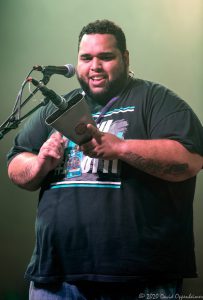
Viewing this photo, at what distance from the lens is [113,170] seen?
1.23 meters

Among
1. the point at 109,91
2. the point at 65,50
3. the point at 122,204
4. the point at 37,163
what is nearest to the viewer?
the point at 122,204

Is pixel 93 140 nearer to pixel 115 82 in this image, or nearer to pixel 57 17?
pixel 115 82

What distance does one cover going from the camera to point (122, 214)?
1155 millimetres

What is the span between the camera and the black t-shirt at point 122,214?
113 centimetres

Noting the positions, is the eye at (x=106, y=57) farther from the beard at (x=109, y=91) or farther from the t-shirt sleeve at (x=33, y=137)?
the t-shirt sleeve at (x=33, y=137)

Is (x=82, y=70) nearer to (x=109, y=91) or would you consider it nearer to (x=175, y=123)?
(x=109, y=91)

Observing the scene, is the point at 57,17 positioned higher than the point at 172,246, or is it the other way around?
the point at 57,17

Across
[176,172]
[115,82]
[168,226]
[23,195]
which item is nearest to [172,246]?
[168,226]

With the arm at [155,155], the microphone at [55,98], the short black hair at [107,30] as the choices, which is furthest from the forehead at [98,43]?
the arm at [155,155]


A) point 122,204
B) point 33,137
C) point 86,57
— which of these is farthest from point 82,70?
point 122,204

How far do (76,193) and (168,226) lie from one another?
30cm

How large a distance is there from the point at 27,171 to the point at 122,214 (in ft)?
1.29

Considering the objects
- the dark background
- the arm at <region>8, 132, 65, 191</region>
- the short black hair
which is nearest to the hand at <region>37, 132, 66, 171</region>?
the arm at <region>8, 132, 65, 191</region>

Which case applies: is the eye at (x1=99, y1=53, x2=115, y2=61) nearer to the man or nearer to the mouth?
the mouth
